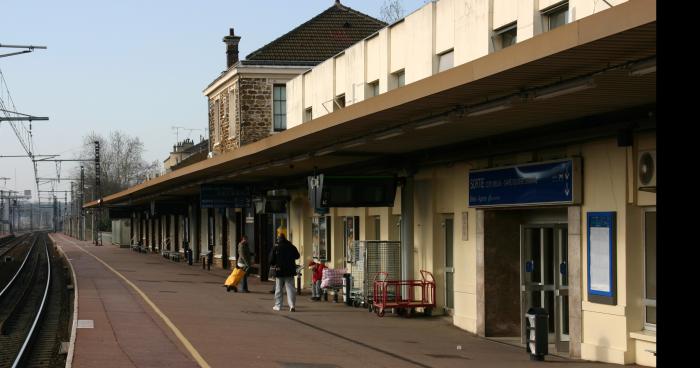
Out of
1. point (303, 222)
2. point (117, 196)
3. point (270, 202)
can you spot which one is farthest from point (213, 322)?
point (117, 196)

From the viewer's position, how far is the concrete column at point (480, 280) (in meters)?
16.3

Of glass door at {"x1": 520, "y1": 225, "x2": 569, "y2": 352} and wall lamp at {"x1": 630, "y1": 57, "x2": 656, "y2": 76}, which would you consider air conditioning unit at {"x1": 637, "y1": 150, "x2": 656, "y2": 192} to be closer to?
wall lamp at {"x1": 630, "y1": 57, "x2": 656, "y2": 76}

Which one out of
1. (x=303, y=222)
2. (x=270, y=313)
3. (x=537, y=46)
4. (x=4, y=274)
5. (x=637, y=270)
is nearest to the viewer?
(x=537, y=46)

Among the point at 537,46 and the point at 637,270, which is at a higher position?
the point at 537,46

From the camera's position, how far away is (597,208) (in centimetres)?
1266

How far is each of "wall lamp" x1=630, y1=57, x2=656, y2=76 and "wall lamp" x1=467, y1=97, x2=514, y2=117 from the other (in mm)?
2535

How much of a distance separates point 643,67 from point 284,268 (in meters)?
13.0

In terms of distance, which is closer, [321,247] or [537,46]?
[537,46]

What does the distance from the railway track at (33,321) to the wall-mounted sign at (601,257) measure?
27.1 feet

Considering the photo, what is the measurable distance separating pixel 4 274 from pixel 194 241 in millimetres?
8947

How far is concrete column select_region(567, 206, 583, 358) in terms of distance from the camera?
13039 mm

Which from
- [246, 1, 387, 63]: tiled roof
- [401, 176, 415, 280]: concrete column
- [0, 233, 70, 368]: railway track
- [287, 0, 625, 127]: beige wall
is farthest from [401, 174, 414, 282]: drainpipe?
[246, 1, 387, 63]: tiled roof

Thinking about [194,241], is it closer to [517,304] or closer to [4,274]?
[4,274]

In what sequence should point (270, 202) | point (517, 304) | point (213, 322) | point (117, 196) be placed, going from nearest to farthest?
point (517, 304) → point (213, 322) → point (270, 202) → point (117, 196)
